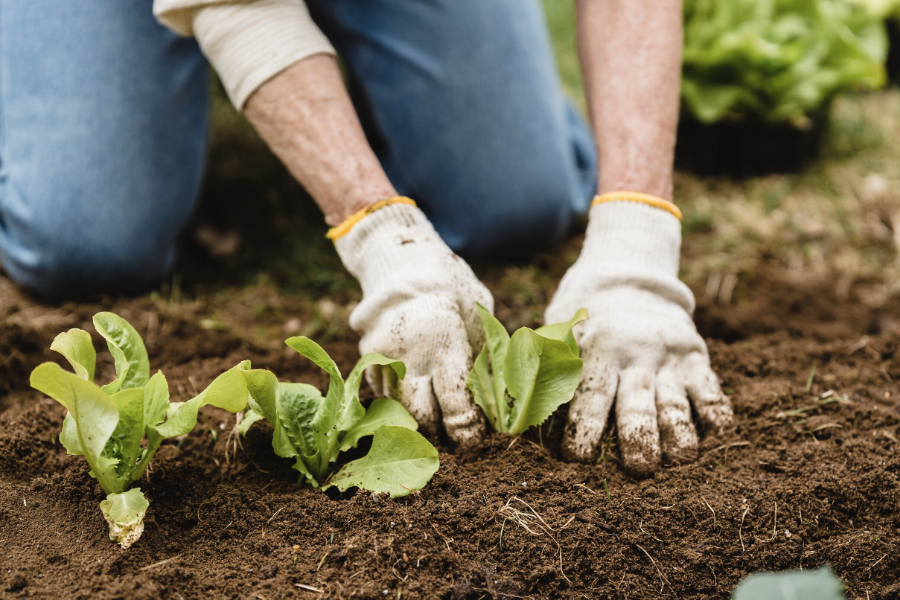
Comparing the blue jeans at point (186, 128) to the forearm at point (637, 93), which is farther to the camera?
the blue jeans at point (186, 128)

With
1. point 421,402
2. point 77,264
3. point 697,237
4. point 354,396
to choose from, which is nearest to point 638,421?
point 421,402

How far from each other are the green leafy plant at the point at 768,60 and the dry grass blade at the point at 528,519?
2.18m

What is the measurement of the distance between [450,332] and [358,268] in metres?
0.31

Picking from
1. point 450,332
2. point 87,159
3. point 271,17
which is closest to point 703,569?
point 450,332

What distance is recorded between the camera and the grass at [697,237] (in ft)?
7.13

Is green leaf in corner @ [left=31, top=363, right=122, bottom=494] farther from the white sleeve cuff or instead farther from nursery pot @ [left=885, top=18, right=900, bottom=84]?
nursery pot @ [left=885, top=18, right=900, bottom=84]

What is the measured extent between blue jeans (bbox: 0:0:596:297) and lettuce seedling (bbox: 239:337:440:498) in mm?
1091

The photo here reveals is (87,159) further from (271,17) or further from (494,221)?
(494,221)

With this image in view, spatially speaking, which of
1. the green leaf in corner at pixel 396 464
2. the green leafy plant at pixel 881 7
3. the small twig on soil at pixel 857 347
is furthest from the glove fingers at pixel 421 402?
the green leafy plant at pixel 881 7

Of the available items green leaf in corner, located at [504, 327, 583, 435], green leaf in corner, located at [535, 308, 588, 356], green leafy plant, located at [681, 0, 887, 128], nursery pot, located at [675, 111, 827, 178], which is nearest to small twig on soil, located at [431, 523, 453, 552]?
green leaf in corner, located at [504, 327, 583, 435]

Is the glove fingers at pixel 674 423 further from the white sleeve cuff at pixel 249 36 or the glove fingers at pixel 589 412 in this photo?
the white sleeve cuff at pixel 249 36

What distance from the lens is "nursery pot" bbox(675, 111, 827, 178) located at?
9.53 feet

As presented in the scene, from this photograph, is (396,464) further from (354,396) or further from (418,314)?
(418,314)

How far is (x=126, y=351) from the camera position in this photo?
1202mm
